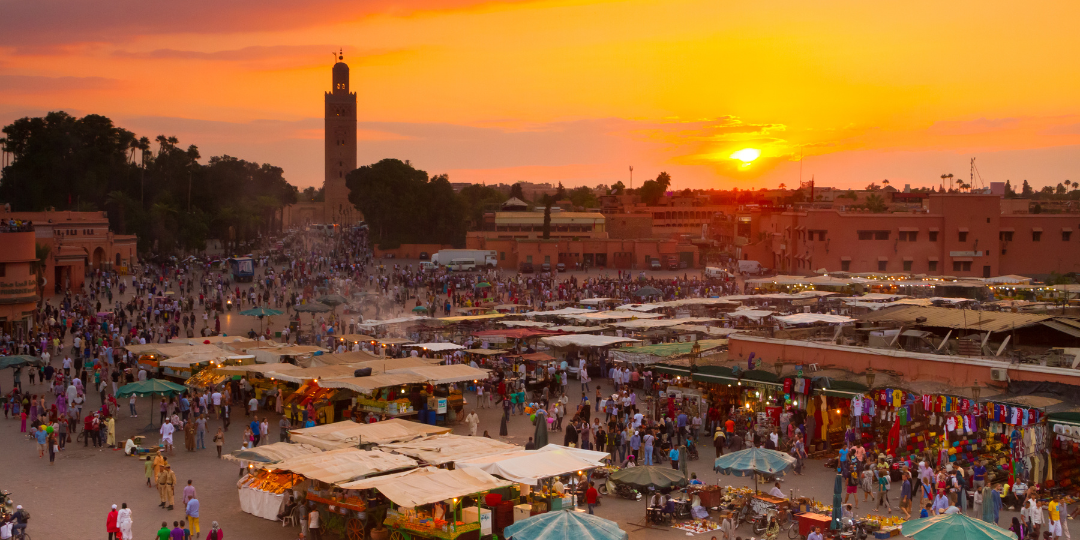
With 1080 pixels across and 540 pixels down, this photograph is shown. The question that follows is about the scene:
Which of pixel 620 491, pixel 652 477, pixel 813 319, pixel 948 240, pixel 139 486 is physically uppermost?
pixel 948 240

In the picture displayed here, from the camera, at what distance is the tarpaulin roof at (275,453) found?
48.6 feet

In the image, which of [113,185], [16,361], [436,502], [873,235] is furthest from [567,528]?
[113,185]

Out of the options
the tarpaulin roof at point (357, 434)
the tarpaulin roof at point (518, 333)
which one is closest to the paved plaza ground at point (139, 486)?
the tarpaulin roof at point (357, 434)

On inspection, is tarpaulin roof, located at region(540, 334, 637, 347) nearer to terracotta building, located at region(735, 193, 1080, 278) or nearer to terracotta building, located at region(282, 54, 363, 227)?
terracotta building, located at region(735, 193, 1080, 278)

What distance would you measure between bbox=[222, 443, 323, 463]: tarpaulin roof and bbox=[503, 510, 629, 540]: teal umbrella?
4456mm

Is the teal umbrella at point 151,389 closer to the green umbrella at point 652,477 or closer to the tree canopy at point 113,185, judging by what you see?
the green umbrella at point 652,477

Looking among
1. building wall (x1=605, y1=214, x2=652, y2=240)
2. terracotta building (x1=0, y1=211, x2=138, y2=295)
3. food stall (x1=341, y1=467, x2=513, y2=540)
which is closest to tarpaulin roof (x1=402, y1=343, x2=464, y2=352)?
food stall (x1=341, y1=467, x2=513, y2=540)

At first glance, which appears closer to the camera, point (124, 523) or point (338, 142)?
point (124, 523)

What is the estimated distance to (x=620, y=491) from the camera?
54.3 ft

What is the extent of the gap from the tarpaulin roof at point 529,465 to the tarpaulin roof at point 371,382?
6530 mm

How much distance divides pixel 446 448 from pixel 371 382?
5.88 m

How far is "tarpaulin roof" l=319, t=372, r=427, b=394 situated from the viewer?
67.5 feet

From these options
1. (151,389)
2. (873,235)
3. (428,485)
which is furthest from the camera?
(873,235)

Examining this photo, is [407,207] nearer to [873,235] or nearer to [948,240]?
[873,235]
